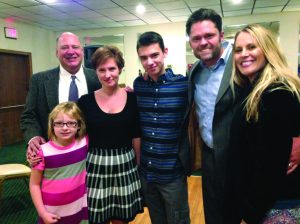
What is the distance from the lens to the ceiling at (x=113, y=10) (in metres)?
5.16

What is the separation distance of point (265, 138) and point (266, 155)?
0.07 meters

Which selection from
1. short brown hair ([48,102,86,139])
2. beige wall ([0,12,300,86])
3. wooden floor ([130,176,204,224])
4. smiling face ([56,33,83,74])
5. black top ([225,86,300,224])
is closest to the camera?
black top ([225,86,300,224])

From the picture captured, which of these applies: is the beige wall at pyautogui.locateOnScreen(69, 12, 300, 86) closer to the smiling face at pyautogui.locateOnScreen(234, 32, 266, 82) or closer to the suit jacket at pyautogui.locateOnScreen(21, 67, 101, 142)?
the suit jacket at pyautogui.locateOnScreen(21, 67, 101, 142)

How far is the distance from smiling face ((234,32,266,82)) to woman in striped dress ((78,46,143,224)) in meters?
0.69

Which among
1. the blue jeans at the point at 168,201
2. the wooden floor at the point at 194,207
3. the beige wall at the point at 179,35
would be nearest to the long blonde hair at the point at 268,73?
the blue jeans at the point at 168,201

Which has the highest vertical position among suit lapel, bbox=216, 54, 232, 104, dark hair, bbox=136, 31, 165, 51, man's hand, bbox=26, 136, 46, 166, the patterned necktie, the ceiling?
the ceiling

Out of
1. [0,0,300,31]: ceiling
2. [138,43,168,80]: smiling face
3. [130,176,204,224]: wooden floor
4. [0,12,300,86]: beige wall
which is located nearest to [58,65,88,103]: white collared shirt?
[138,43,168,80]: smiling face

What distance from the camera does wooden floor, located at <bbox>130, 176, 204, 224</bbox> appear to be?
8.91 feet

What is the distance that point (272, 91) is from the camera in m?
1.07

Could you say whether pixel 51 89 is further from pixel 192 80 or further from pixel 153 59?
pixel 192 80

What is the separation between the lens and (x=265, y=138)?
106 centimetres

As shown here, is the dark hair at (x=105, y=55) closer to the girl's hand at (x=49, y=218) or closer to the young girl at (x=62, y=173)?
the young girl at (x=62, y=173)

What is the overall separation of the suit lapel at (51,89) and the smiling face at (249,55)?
1.22 metres

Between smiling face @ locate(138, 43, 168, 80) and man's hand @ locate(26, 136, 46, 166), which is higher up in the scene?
smiling face @ locate(138, 43, 168, 80)
